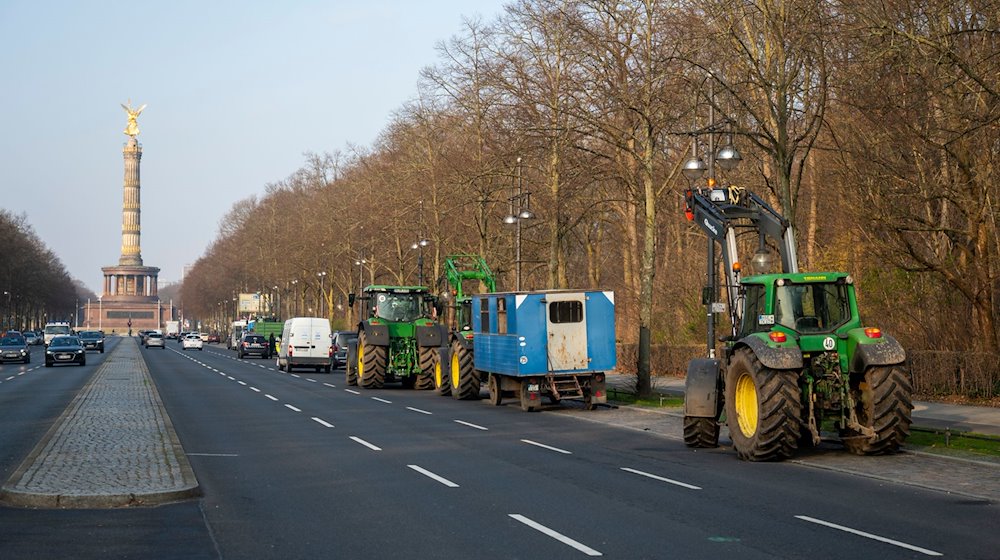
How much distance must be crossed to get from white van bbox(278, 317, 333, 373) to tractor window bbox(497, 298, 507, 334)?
2703cm

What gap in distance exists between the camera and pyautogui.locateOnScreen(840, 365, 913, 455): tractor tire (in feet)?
55.3

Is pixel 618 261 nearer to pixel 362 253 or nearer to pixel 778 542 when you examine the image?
pixel 362 253

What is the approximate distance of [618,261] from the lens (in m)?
70.2

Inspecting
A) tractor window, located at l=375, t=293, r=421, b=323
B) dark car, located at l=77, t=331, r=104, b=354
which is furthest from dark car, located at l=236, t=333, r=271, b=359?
tractor window, located at l=375, t=293, r=421, b=323

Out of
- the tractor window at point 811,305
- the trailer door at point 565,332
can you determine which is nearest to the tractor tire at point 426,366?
the trailer door at point 565,332

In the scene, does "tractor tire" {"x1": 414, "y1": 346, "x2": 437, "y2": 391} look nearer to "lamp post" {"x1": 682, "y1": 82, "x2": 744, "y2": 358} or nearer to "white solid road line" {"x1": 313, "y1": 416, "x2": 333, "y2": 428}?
"white solid road line" {"x1": 313, "y1": 416, "x2": 333, "y2": 428}

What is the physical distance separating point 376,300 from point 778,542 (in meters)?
31.0

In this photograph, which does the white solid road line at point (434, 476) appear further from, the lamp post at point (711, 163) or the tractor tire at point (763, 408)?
the lamp post at point (711, 163)

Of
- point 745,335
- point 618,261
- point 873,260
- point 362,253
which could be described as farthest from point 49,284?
point 745,335

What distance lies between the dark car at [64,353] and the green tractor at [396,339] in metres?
25.9

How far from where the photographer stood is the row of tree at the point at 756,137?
2427 centimetres

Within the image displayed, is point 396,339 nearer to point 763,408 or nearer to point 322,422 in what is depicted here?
point 322,422

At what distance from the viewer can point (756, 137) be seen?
1314 inches

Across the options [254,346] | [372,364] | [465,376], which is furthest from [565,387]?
[254,346]
